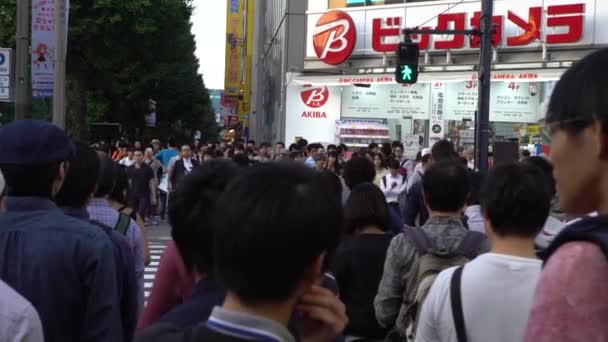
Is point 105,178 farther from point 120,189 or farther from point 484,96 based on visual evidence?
point 484,96


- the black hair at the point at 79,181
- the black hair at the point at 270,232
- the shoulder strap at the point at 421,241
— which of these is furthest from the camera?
the shoulder strap at the point at 421,241

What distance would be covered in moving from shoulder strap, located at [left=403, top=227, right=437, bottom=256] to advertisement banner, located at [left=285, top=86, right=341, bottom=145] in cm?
2730

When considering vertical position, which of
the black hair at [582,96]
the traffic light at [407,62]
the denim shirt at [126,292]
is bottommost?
the denim shirt at [126,292]

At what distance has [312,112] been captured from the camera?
105ft

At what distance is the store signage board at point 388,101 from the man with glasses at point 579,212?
2738 centimetres

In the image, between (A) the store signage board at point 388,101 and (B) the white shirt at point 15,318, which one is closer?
(B) the white shirt at point 15,318

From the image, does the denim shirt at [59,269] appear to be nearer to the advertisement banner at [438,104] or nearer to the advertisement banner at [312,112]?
the advertisement banner at [438,104]

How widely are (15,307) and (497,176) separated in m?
1.96

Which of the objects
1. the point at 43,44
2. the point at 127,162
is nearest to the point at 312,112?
the point at 127,162

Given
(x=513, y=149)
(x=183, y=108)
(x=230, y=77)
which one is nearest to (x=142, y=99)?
(x=183, y=108)

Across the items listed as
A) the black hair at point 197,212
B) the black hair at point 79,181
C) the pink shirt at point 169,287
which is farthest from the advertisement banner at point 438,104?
the black hair at point 197,212

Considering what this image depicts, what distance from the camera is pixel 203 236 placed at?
8.28ft

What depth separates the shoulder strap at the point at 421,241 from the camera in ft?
13.5

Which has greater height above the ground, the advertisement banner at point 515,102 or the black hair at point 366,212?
the advertisement banner at point 515,102
